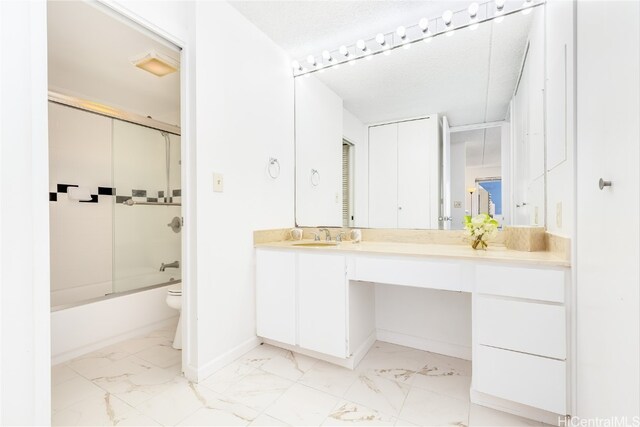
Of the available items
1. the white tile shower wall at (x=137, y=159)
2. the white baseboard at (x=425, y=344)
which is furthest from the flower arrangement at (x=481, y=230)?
the white tile shower wall at (x=137, y=159)

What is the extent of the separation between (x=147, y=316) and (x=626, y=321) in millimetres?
2765

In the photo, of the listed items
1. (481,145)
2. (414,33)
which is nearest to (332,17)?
(414,33)

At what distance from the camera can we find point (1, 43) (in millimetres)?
975

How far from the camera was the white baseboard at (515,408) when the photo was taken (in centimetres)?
125

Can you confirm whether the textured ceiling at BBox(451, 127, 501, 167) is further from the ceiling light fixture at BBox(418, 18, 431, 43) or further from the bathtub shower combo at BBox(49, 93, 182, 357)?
the bathtub shower combo at BBox(49, 93, 182, 357)

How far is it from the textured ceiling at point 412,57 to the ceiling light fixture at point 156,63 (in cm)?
A: 66

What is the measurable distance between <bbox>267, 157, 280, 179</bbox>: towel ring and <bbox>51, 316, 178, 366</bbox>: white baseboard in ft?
5.15

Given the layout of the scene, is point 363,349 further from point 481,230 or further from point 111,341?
point 111,341

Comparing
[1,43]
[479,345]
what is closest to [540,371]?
[479,345]

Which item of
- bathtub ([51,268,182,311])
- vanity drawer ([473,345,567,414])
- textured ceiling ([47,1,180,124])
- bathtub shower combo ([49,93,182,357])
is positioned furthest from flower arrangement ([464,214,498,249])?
bathtub ([51,268,182,311])

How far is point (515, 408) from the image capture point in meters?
1.30

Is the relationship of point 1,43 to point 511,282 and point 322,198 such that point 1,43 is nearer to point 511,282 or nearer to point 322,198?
point 322,198

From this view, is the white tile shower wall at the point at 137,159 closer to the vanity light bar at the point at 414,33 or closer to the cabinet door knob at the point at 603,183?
the vanity light bar at the point at 414,33

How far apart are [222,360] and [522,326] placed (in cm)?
161
